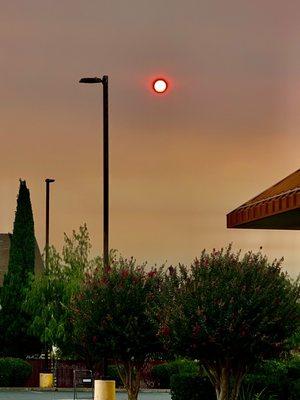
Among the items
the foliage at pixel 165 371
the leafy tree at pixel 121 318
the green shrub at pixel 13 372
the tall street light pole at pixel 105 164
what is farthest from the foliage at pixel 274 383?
the green shrub at pixel 13 372

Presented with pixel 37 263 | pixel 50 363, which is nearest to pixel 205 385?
pixel 50 363

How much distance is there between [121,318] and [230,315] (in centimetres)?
848

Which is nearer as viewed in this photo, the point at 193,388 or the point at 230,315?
the point at 230,315

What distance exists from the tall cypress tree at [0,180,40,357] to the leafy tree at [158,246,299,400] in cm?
3579

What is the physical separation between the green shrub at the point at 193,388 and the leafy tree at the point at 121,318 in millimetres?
3684

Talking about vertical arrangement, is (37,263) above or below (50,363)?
above

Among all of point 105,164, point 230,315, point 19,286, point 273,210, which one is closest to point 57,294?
point 19,286

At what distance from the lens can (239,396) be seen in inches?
1125

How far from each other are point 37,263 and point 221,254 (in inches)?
3294

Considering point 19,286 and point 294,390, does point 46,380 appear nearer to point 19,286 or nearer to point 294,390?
point 19,286

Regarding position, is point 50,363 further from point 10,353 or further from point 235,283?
point 235,283

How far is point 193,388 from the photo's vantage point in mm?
29281

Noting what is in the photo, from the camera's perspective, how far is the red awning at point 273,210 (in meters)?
12.8

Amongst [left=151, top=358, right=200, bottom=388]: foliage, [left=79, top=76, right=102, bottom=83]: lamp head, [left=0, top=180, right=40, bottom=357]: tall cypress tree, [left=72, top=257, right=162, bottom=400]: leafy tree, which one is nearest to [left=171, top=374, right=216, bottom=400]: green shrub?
[left=72, top=257, right=162, bottom=400]: leafy tree
